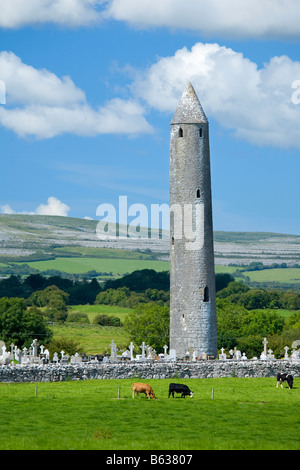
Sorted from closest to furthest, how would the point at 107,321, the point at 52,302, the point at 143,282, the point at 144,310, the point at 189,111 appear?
the point at 189,111, the point at 144,310, the point at 107,321, the point at 52,302, the point at 143,282

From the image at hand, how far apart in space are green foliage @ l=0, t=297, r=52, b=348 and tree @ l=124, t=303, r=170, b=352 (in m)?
7.57

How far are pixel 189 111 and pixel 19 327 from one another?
88.6 ft

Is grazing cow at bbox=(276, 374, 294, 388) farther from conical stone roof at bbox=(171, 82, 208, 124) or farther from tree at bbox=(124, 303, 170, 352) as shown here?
tree at bbox=(124, 303, 170, 352)

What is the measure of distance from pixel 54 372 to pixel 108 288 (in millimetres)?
124816

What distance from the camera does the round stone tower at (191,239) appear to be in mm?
58812

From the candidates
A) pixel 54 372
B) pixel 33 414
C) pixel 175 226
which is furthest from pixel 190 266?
pixel 33 414

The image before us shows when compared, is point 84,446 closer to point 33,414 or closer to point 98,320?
point 33,414

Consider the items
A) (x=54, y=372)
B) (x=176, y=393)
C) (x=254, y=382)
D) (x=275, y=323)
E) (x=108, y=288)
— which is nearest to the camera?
(x=176, y=393)

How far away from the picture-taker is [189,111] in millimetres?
59906

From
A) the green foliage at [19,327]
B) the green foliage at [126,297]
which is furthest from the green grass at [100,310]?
the green foliage at [19,327]

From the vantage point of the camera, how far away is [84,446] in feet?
89.4

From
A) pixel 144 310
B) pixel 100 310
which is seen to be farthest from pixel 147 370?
pixel 100 310

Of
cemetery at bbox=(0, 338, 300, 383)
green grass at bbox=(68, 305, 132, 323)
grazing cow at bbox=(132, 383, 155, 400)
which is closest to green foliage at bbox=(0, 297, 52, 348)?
cemetery at bbox=(0, 338, 300, 383)

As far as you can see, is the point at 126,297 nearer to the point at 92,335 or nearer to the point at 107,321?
the point at 107,321
